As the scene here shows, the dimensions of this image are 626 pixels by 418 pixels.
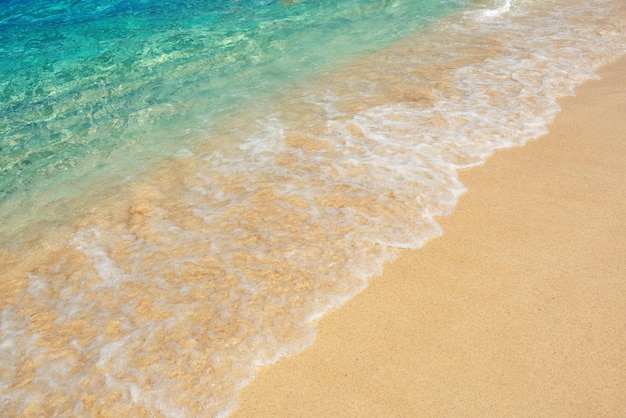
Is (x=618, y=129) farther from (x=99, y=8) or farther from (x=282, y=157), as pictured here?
(x=99, y=8)

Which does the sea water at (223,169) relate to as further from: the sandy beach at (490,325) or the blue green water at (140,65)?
the sandy beach at (490,325)

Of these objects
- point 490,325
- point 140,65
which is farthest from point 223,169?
point 140,65

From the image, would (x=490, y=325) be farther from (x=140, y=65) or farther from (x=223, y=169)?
(x=140, y=65)

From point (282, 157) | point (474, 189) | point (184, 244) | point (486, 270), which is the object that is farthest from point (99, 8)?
point (486, 270)

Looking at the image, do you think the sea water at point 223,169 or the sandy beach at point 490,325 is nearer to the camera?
the sandy beach at point 490,325

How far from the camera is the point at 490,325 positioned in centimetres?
337

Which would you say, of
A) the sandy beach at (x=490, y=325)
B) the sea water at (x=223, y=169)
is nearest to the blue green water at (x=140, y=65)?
the sea water at (x=223, y=169)

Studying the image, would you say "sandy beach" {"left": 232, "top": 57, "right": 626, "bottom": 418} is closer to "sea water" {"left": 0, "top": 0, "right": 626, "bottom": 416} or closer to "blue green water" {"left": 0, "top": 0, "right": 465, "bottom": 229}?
"sea water" {"left": 0, "top": 0, "right": 626, "bottom": 416}

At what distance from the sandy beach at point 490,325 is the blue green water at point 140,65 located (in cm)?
359

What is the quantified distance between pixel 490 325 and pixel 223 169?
10.7 ft

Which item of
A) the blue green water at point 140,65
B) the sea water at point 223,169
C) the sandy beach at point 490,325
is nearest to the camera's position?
the sandy beach at point 490,325

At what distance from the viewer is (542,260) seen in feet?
12.7

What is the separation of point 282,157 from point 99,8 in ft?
30.6

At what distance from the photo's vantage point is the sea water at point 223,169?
3430 millimetres
